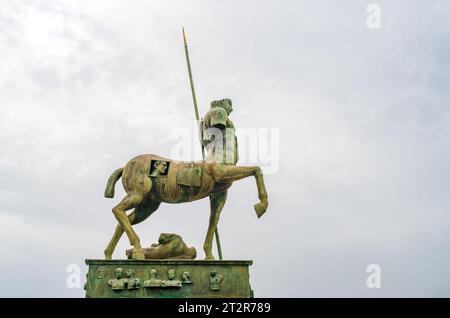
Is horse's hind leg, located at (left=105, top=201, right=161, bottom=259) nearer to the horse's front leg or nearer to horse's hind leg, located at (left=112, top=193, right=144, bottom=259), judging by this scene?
horse's hind leg, located at (left=112, top=193, right=144, bottom=259)

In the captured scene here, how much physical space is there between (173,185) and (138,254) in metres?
1.45

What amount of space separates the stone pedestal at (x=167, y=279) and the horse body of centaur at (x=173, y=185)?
2.31 feet

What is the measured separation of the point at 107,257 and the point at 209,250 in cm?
194

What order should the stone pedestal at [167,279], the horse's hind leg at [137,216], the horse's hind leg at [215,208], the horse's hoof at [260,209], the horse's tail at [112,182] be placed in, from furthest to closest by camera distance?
the horse's tail at [112,182], the horse's hind leg at [215,208], the horse's hind leg at [137,216], the horse's hoof at [260,209], the stone pedestal at [167,279]

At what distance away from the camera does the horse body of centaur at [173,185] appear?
11.9 meters

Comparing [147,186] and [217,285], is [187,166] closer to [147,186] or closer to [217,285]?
[147,186]

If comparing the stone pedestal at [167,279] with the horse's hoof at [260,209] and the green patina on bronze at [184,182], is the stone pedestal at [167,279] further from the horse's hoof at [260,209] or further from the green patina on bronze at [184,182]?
the horse's hoof at [260,209]

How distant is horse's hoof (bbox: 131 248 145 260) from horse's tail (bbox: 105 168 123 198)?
4.53ft

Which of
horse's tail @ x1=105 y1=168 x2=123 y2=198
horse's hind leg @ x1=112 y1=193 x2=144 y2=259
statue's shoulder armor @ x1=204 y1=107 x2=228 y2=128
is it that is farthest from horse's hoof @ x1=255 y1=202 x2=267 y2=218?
horse's tail @ x1=105 y1=168 x2=123 y2=198

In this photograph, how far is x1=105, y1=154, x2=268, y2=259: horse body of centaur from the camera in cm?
1189

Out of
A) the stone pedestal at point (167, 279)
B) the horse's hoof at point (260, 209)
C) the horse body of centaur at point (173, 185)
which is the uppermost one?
the horse body of centaur at point (173, 185)

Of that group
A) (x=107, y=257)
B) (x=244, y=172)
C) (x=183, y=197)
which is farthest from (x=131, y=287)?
(x=244, y=172)

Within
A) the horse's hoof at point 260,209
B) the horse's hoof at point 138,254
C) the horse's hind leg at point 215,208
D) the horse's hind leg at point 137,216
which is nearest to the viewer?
the horse's hoof at point 138,254

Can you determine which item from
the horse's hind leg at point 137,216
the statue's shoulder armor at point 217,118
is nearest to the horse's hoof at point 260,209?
the statue's shoulder armor at point 217,118
